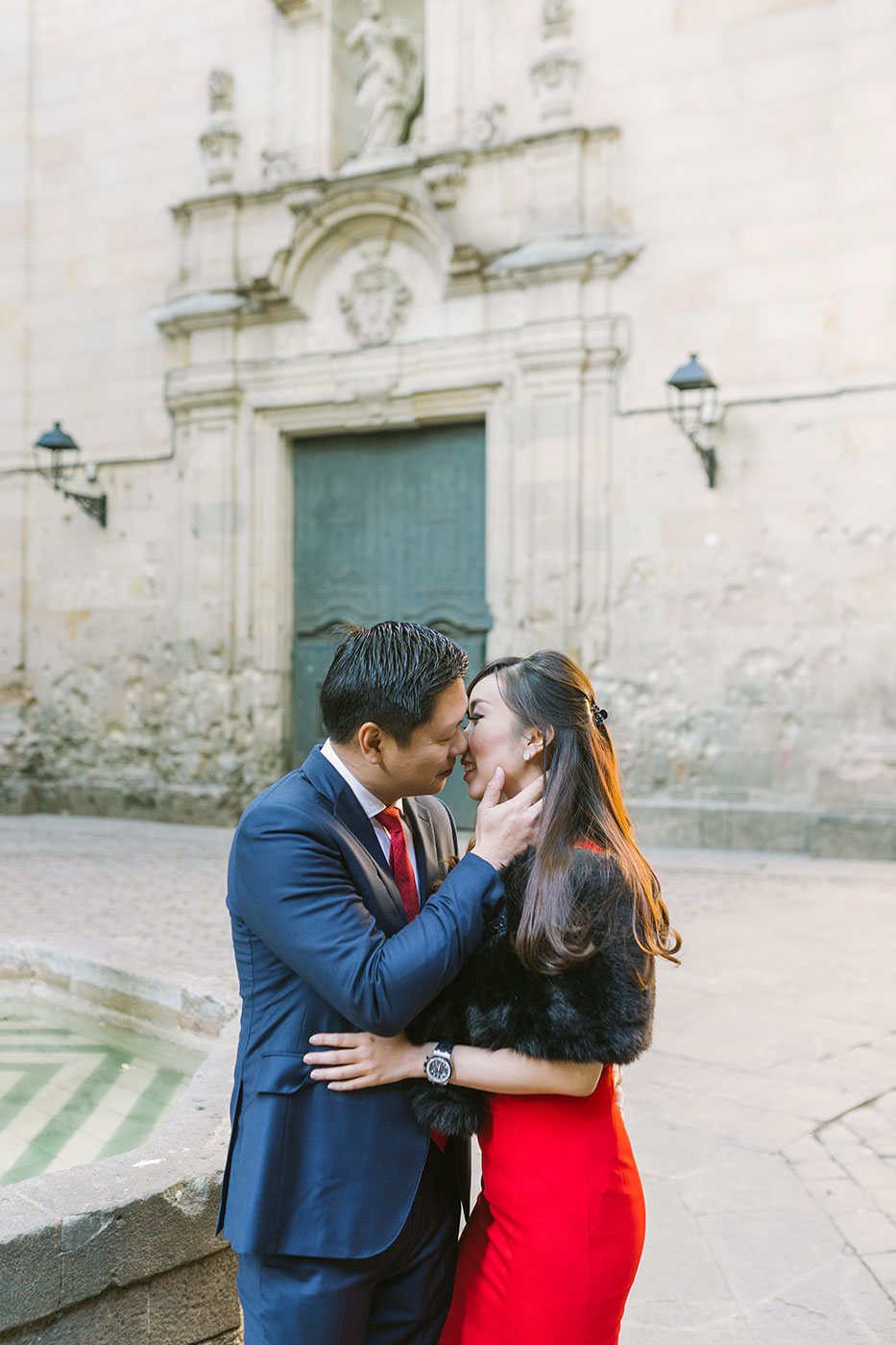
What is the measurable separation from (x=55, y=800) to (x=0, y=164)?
7.01m

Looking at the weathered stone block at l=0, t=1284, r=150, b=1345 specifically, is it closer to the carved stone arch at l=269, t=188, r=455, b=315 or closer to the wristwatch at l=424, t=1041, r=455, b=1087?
the wristwatch at l=424, t=1041, r=455, b=1087

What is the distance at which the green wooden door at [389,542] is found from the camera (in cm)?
1032

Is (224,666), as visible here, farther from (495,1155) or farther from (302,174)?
(495,1155)

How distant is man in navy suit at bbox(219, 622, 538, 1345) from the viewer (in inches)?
61.4

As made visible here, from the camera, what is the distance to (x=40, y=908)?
674cm

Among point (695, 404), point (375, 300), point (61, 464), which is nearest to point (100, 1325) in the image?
point (695, 404)

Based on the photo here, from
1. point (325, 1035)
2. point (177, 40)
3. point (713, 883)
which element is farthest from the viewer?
point (177, 40)

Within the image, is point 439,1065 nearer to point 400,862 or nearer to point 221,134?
point 400,862

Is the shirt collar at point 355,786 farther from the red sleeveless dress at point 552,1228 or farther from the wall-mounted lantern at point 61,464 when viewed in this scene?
the wall-mounted lantern at point 61,464

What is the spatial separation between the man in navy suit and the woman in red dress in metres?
0.06

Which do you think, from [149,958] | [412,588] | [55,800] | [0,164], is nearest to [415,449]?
[412,588]

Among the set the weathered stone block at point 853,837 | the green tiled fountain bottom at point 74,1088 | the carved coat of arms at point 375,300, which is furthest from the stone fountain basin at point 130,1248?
the carved coat of arms at point 375,300

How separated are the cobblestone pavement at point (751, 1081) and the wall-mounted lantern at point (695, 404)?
130 inches

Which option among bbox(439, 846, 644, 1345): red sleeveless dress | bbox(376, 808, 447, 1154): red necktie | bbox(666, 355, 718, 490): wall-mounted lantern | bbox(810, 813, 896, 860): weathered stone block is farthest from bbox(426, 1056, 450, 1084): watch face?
bbox(666, 355, 718, 490): wall-mounted lantern
